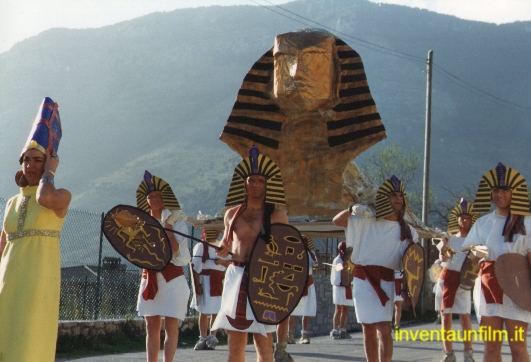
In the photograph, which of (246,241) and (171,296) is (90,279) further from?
(246,241)

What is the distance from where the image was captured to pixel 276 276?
7.73 metres

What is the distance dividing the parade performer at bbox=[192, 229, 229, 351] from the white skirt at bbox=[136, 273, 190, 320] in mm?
5188

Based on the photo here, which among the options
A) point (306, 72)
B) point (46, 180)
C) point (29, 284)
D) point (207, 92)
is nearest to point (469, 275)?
point (306, 72)

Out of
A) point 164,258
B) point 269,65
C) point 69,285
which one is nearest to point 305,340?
point 69,285

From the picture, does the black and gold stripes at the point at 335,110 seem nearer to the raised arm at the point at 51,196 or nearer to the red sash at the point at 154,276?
the red sash at the point at 154,276

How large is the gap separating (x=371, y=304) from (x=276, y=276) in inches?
Answer: 92.0

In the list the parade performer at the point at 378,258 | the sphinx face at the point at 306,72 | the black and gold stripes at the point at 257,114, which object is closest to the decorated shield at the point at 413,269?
the parade performer at the point at 378,258

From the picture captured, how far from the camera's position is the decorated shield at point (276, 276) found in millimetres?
7676

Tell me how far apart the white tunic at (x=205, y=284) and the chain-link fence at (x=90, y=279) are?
1.52 metres

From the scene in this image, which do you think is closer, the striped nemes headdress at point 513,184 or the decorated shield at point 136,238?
the decorated shield at point 136,238

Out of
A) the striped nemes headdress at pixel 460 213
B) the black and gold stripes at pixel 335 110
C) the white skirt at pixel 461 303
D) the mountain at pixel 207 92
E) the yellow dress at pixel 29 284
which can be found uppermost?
the mountain at pixel 207 92

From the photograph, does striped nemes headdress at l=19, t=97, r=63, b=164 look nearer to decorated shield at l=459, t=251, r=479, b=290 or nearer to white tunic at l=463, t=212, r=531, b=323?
white tunic at l=463, t=212, r=531, b=323

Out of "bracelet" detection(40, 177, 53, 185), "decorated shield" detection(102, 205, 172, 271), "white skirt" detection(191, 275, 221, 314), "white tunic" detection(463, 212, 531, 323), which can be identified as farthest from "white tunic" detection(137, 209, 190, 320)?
"white skirt" detection(191, 275, 221, 314)

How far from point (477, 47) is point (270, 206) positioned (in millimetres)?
181773
